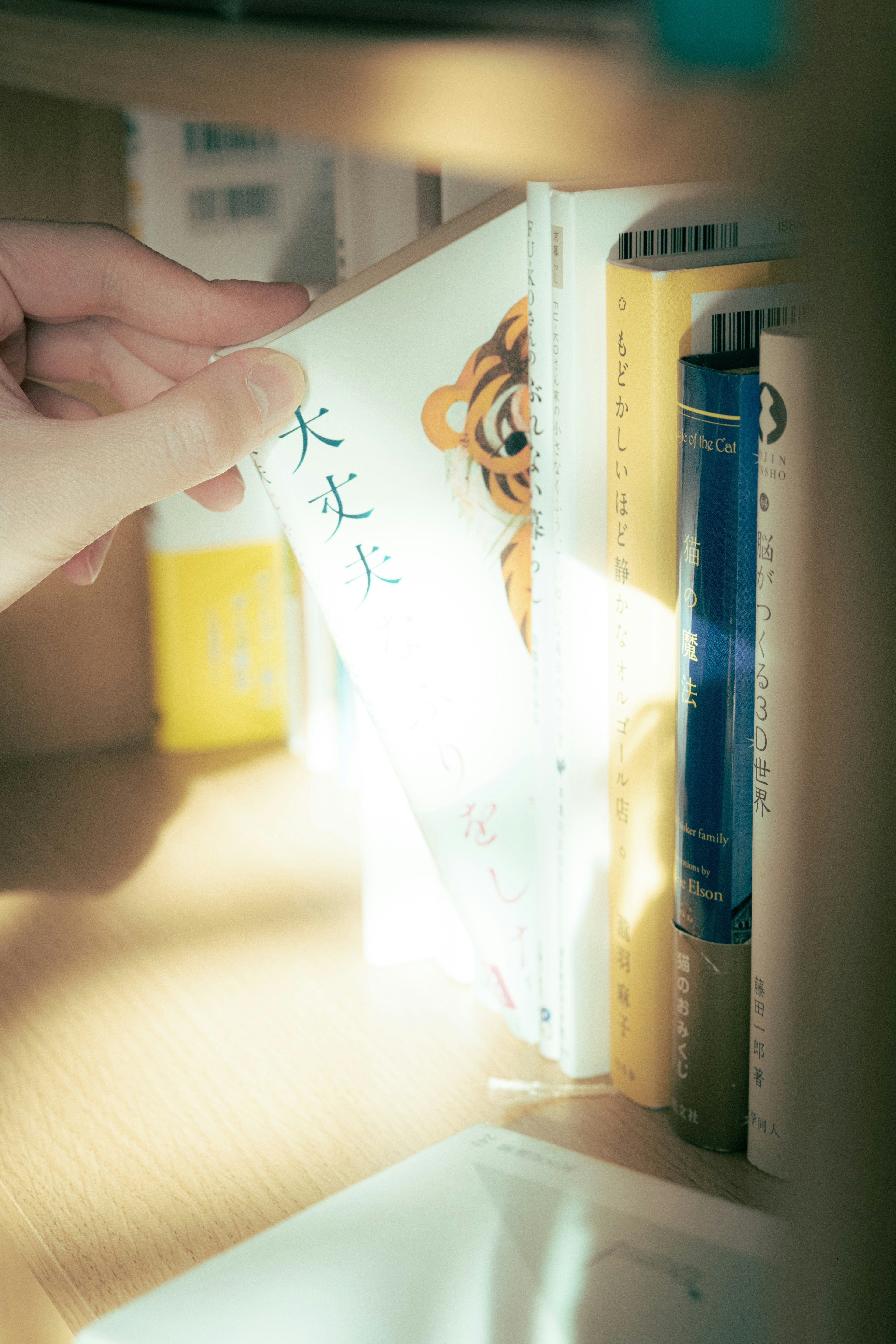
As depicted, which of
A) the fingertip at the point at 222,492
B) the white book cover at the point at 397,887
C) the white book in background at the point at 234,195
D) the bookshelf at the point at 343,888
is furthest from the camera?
the white book in background at the point at 234,195

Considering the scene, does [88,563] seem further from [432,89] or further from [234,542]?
[432,89]

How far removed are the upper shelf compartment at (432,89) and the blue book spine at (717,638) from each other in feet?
0.25

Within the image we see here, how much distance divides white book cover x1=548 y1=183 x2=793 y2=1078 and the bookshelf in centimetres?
5

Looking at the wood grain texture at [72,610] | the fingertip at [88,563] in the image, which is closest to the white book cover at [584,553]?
the fingertip at [88,563]

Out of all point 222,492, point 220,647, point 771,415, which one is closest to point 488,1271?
point 771,415

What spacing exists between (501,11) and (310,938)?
466 millimetres

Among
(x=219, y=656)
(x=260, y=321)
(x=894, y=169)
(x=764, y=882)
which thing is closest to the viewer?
(x=894, y=169)

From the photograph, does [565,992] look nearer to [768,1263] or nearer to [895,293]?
[768,1263]

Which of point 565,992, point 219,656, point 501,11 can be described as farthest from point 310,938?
point 501,11

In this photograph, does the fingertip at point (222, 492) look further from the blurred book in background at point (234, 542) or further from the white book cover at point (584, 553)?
the white book cover at point (584, 553)

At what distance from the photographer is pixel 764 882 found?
39cm

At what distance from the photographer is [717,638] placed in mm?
394

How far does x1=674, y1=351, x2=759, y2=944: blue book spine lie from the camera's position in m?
0.38

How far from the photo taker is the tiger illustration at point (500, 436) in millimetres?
448
